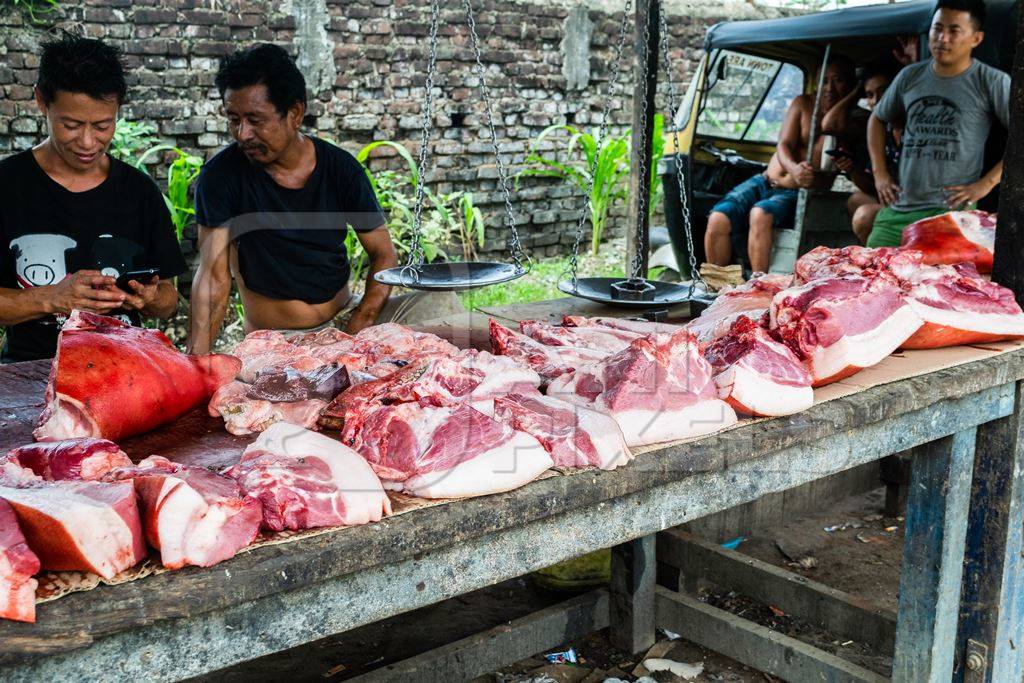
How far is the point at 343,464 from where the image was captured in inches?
72.7

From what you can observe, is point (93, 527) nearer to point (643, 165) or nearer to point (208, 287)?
point (208, 287)

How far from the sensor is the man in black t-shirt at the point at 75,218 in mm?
3590

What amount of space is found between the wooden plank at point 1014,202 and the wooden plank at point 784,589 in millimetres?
1263

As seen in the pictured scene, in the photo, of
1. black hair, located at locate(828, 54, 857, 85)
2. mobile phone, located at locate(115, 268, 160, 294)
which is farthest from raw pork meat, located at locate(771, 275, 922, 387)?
black hair, located at locate(828, 54, 857, 85)

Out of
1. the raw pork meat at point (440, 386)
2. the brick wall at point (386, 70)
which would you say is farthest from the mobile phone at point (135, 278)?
the brick wall at point (386, 70)

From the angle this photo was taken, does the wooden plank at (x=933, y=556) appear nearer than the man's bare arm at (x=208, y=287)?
Yes

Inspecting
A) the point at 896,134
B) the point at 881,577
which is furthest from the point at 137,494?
the point at 896,134

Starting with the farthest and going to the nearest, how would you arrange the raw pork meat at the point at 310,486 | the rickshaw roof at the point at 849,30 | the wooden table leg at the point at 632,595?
the rickshaw roof at the point at 849,30
the wooden table leg at the point at 632,595
the raw pork meat at the point at 310,486

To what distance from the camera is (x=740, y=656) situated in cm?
351

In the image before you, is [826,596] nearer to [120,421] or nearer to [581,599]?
[581,599]

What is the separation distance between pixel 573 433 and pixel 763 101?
26.1 feet

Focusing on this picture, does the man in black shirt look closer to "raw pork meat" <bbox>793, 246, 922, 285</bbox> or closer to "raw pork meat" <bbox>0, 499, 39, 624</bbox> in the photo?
"raw pork meat" <bbox>793, 246, 922, 285</bbox>

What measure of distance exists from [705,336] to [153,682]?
74.4 inches

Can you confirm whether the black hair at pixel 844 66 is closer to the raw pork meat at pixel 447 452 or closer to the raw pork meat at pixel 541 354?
the raw pork meat at pixel 541 354
